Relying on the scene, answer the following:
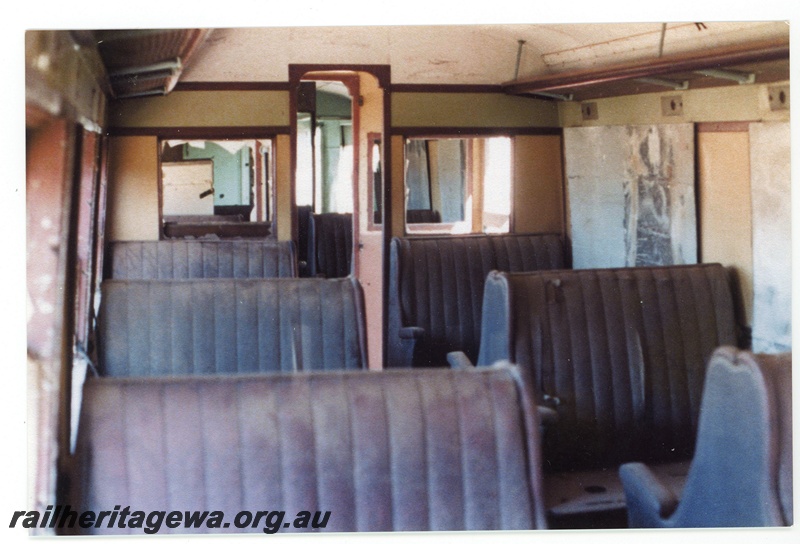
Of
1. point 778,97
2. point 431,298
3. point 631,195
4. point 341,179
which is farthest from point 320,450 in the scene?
point 341,179

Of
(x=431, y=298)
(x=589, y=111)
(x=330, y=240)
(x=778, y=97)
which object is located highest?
(x=589, y=111)

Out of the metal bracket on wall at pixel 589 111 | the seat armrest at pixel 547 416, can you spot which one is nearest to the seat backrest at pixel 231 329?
the seat armrest at pixel 547 416

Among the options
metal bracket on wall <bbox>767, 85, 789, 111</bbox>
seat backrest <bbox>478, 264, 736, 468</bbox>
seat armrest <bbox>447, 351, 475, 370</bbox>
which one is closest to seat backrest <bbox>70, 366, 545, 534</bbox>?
seat backrest <bbox>478, 264, 736, 468</bbox>

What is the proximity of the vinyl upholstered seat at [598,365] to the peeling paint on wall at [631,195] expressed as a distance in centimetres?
95

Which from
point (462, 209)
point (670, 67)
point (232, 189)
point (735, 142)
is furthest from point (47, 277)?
point (232, 189)

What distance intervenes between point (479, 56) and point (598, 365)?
119 inches

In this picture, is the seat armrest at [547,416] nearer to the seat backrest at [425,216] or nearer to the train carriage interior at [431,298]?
the train carriage interior at [431,298]

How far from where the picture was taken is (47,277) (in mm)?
2088

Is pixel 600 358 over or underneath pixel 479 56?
underneath

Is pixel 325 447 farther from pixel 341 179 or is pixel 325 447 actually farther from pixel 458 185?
pixel 341 179

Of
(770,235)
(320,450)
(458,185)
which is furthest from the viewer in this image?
(458,185)

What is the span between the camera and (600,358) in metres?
3.28

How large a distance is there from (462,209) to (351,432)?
244 inches

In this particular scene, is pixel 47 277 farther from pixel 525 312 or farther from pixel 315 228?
pixel 315 228
